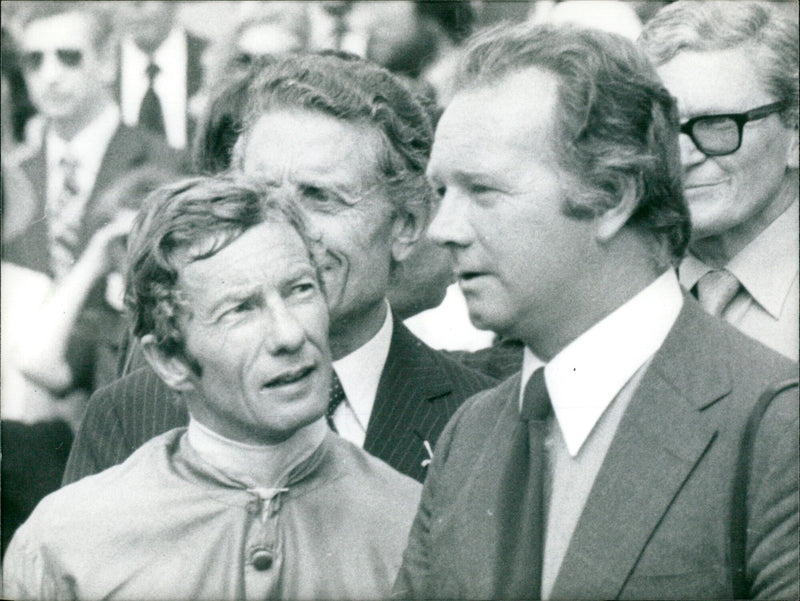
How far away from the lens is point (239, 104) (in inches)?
126

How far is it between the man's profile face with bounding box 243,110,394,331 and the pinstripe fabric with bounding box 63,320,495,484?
197mm

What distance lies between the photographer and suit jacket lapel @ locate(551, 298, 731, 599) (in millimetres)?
2404

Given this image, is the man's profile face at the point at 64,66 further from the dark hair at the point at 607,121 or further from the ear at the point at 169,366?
the dark hair at the point at 607,121

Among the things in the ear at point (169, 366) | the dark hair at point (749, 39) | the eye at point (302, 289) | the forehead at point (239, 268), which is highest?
the dark hair at point (749, 39)

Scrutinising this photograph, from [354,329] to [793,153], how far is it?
3.82 ft

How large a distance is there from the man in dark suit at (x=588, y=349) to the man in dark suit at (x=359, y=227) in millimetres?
409

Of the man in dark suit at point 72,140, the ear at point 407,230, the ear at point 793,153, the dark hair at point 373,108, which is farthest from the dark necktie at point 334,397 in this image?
the ear at point 793,153

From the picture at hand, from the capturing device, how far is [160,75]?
3.67 m

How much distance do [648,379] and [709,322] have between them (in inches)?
6.7

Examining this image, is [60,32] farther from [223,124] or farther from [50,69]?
[223,124]

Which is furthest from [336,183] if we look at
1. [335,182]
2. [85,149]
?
[85,149]

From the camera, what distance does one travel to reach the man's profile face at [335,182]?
304cm

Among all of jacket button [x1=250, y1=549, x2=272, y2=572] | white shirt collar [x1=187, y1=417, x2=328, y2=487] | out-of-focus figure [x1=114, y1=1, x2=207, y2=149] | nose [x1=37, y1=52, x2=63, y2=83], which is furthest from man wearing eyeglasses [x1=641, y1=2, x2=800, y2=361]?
nose [x1=37, y1=52, x2=63, y2=83]

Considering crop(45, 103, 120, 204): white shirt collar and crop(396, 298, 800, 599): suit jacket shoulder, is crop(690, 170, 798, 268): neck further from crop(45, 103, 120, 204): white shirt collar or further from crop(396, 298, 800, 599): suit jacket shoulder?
crop(45, 103, 120, 204): white shirt collar
